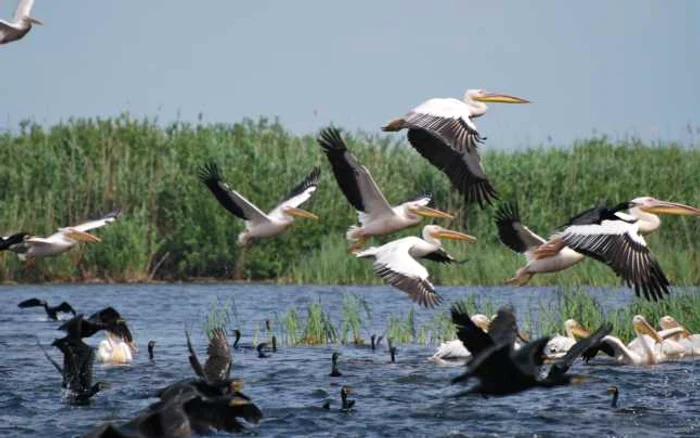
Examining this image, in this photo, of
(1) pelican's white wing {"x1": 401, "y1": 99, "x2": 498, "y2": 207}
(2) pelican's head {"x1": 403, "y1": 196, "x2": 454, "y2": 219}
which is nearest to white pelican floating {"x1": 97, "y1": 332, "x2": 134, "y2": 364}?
(2) pelican's head {"x1": 403, "y1": 196, "x2": 454, "y2": 219}

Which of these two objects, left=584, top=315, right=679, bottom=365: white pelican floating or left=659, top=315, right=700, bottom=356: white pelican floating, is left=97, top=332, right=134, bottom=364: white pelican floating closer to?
left=584, top=315, right=679, bottom=365: white pelican floating

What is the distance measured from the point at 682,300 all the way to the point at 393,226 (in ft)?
10.3

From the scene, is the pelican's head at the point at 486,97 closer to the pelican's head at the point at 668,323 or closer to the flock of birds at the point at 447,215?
the flock of birds at the point at 447,215

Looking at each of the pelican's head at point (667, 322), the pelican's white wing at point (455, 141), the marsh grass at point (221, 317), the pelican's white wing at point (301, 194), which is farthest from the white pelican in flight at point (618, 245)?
the pelican's white wing at point (301, 194)

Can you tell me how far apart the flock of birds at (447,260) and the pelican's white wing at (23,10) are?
0.01 metres

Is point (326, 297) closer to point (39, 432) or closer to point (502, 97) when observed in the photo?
point (502, 97)

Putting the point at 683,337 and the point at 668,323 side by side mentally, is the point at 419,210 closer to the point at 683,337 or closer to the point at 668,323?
the point at 668,323

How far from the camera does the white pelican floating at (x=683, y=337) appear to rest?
46.2 feet

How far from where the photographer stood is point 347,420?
432 inches

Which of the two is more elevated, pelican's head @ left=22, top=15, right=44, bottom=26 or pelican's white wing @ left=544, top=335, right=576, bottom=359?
pelican's head @ left=22, top=15, right=44, bottom=26

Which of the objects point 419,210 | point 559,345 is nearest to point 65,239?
point 419,210

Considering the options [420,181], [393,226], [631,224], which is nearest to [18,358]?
[393,226]

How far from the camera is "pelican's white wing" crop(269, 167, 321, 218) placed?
16594 millimetres

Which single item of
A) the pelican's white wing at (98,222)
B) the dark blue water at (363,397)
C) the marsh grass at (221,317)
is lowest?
the dark blue water at (363,397)
